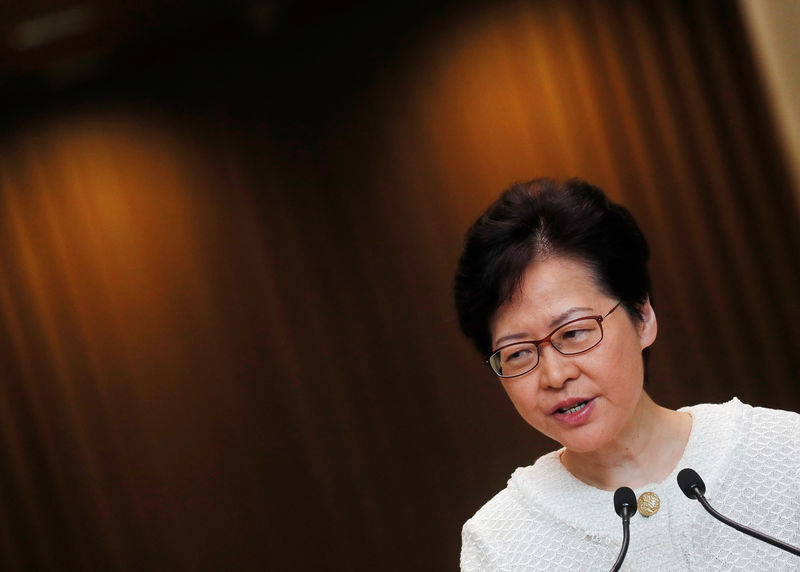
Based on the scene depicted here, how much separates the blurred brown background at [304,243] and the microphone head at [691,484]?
2.53 meters

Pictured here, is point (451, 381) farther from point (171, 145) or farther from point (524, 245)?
point (524, 245)

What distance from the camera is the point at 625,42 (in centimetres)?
385

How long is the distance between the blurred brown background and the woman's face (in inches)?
90.7

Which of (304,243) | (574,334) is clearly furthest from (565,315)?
(304,243)

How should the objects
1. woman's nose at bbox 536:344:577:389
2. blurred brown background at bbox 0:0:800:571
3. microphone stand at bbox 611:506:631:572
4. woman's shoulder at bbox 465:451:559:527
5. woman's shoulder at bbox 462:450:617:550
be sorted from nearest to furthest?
microphone stand at bbox 611:506:631:572 → woman's nose at bbox 536:344:577:389 → woman's shoulder at bbox 462:450:617:550 → woman's shoulder at bbox 465:451:559:527 → blurred brown background at bbox 0:0:800:571

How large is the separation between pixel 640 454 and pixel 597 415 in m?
0.19

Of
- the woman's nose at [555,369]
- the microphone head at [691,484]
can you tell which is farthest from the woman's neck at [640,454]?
the microphone head at [691,484]

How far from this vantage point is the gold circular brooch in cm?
155

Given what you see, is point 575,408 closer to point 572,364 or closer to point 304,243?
point 572,364

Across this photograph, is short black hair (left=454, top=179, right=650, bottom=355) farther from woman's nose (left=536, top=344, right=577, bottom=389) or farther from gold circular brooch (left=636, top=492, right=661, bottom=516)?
gold circular brooch (left=636, top=492, right=661, bottom=516)

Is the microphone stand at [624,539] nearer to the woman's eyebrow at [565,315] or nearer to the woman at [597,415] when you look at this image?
the woman at [597,415]

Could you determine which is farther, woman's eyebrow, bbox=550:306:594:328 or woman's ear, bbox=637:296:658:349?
woman's ear, bbox=637:296:658:349

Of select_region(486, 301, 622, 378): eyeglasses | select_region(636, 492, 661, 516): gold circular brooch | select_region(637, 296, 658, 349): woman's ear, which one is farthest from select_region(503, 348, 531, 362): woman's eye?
select_region(636, 492, 661, 516): gold circular brooch

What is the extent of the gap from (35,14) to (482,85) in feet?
6.22
